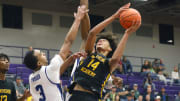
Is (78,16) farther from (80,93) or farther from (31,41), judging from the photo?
(31,41)

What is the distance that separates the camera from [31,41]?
706 inches

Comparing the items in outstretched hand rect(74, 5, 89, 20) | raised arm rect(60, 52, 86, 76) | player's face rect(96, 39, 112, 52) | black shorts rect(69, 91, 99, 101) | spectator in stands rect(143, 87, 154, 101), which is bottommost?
spectator in stands rect(143, 87, 154, 101)

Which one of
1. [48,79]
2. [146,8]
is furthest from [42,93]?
[146,8]

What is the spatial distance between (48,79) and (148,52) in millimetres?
18877

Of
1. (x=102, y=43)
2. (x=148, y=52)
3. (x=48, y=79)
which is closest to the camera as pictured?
(x=48, y=79)

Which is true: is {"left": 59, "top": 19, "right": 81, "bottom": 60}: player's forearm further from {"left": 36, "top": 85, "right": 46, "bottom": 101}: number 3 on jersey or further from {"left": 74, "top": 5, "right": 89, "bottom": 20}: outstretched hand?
{"left": 36, "top": 85, "right": 46, "bottom": 101}: number 3 on jersey

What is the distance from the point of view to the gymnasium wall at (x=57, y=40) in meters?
17.4

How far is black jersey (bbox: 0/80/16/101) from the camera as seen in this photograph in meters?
5.29

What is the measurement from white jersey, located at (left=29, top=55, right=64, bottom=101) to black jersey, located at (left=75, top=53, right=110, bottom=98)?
33cm

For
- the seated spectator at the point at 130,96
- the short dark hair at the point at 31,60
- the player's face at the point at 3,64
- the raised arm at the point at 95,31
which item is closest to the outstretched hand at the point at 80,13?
the raised arm at the point at 95,31

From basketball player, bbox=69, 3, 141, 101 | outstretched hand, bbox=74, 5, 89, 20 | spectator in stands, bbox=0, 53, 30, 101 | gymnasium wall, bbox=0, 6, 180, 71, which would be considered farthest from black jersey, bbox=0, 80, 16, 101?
gymnasium wall, bbox=0, 6, 180, 71

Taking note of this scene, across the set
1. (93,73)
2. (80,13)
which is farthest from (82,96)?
(80,13)

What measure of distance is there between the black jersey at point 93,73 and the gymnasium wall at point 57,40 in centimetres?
1277

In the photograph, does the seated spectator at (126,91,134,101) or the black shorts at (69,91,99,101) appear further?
the seated spectator at (126,91,134,101)
